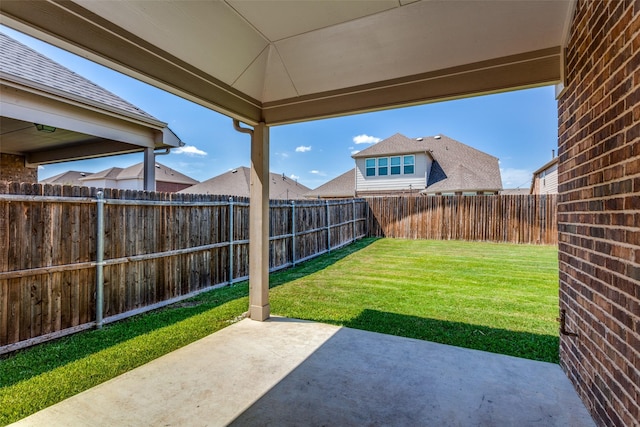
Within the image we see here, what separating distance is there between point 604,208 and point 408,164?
15978 millimetres

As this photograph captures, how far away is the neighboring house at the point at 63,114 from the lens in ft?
14.9

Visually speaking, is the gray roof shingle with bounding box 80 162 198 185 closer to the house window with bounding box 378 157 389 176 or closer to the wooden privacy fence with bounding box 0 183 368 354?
the house window with bounding box 378 157 389 176

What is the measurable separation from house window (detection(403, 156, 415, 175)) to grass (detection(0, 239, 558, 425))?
968cm

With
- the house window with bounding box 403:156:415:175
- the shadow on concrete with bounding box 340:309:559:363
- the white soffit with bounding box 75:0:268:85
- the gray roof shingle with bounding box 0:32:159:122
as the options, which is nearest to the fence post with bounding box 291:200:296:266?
the gray roof shingle with bounding box 0:32:159:122

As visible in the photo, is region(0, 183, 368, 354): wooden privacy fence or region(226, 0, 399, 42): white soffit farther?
region(0, 183, 368, 354): wooden privacy fence

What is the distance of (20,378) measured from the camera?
109 inches

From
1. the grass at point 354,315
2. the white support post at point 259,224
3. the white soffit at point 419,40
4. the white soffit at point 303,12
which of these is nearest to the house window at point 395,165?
the grass at point 354,315


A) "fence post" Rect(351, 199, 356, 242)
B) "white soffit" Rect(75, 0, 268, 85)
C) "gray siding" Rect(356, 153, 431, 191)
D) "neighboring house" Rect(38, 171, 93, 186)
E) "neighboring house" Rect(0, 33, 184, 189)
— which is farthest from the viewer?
"neighboring house" Rect(38, 171, 93, 186)

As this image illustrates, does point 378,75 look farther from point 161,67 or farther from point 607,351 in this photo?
point 607,351

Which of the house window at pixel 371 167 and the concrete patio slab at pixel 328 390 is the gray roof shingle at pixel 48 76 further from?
the house window at pixel 371 167

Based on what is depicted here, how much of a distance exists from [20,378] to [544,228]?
1379 centimetres

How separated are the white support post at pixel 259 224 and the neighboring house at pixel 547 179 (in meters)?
13.3

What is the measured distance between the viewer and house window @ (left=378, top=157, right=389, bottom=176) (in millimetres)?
18094

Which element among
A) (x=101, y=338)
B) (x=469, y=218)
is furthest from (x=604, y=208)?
(x=469, y=218)
